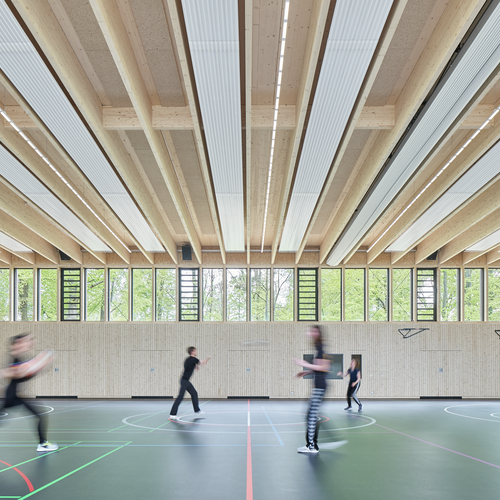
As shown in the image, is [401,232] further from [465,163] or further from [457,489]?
[457,489]

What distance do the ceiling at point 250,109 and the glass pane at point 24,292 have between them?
4.76m

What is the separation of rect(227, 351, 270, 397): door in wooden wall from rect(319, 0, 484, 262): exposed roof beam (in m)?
9.30

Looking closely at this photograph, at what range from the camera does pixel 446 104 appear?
7953mm

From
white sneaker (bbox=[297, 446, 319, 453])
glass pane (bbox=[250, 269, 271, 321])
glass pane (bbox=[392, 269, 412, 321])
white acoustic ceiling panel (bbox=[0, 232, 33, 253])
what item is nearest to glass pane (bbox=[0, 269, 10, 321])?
white acoustic ceiling panel (bbox=[0, 232, 33, 253])

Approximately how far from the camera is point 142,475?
583cm

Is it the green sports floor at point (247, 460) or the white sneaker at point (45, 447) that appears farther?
the white sneaker at point (45, 447)

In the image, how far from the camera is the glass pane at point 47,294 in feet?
63.1

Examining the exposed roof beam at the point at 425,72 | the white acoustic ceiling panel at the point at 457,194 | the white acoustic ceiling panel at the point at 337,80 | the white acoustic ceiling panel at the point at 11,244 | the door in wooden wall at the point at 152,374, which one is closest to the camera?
the white acoustic ceiling panel at the point at 337,80

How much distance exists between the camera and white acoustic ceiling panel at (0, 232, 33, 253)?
16.7 m

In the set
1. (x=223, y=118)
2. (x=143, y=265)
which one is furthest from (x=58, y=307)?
(x=223, y=118)

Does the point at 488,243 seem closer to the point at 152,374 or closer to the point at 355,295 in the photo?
the point at 355,295

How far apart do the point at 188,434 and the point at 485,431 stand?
6.11m

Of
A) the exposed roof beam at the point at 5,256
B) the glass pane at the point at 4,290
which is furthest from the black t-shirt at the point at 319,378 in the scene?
the glass pane at the point at 4,290

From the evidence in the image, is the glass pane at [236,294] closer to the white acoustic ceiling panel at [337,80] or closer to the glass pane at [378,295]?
the glass pane at [378,295]
